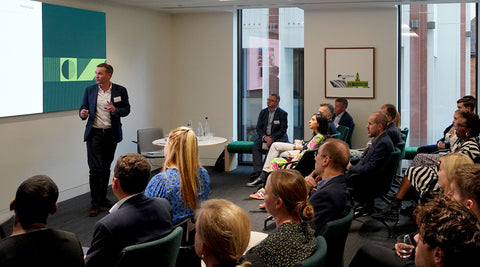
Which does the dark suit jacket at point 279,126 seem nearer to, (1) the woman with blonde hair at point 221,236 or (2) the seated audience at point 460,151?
(2) the seated audience at point 460,151

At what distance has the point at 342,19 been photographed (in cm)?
1010

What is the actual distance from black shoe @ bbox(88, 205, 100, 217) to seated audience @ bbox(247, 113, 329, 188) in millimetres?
2406

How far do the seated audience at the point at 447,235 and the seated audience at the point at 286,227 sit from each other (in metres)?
0.69

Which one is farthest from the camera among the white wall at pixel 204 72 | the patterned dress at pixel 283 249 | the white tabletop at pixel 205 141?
the white wall at pixel 204 72

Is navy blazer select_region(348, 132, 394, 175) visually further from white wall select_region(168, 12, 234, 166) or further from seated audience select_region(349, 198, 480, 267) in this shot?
white wall select_region(168, 12, 234, 166)

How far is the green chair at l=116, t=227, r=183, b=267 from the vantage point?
289 cm

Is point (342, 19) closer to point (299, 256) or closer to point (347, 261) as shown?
point (347, 261)

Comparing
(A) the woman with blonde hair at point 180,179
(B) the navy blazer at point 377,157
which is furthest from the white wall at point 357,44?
(A) the woman with blonde hair at point 180,179

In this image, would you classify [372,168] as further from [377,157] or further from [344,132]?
[344,132]

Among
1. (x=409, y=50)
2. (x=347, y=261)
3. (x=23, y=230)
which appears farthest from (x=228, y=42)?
(x=23, y=230)

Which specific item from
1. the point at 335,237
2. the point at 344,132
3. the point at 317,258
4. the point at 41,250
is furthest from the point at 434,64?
the point at 41,250

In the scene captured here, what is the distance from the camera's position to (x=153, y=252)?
2.99m

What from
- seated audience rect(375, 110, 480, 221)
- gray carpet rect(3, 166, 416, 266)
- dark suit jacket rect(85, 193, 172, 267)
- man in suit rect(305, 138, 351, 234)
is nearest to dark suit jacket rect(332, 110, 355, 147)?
gray carpet rect(3, 166, 416, 266)

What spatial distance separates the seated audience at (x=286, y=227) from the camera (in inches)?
111
